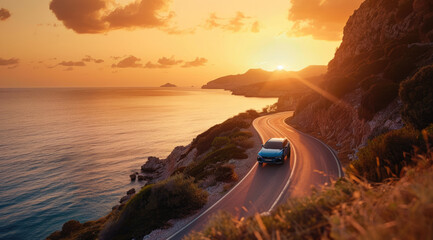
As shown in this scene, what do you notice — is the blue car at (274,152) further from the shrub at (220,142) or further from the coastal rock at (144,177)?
the coastal rock at (144,177)

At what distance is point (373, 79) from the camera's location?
30297 mm

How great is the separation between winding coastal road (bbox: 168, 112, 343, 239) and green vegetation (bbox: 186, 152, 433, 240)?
6.54 m

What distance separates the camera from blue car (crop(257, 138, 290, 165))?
2130 centimetres

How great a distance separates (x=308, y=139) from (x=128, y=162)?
120 ft

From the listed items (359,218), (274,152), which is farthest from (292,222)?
(274,152)

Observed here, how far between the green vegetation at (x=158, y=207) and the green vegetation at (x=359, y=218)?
10385 millimetres

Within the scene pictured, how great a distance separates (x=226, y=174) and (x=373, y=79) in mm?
23881

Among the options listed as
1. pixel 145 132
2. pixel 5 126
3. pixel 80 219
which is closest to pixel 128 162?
pixel 80 219

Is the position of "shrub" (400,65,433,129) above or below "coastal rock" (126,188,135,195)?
above

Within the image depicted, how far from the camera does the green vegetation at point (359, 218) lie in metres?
3.18

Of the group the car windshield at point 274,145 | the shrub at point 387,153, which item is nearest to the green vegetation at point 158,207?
the car windshield at point 274,145

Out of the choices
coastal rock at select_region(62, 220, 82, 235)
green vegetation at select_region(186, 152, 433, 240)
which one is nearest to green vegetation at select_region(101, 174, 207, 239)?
green vegetation at select_region(186, 152, 433, 240)

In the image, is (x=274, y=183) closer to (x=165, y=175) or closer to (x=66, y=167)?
(x=165, y=175)

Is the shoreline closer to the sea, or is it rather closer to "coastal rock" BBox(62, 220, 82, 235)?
"coastal rock" BBox(62, 220, 82, 235)
